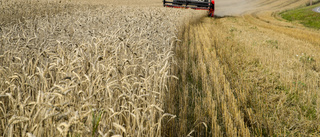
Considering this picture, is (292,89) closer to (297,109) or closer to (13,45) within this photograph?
(297,109)

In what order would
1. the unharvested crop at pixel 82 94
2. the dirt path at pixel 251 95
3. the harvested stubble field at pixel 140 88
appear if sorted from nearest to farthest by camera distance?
the unharvested crop at pixel 82 94
the harvested stubble field at pixel 140 88
the dirt path at pixel 251 95

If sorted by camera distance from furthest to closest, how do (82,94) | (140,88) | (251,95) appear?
1. (251,95)
2. (140,88)
3. (82,94)

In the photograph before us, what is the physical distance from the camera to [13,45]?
3.66 meters

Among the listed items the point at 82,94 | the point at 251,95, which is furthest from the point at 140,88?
the point at 251,95

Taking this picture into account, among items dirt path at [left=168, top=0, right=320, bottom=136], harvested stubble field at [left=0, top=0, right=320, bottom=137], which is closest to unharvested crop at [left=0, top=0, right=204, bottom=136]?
harvested stubble field at [left=0, top=0, right=320, bottom=137]

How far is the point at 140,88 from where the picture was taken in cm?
236

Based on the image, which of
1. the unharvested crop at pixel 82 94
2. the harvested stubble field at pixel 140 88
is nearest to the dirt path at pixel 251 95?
the harvested stubble field at pixel 140 88

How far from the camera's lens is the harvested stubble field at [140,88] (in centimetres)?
171

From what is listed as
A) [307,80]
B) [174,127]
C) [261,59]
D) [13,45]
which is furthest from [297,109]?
[13,45]

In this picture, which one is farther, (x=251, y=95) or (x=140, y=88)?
(x=251, y=95)

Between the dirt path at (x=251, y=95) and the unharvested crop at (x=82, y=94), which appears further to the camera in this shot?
the dirt path at (x=251, y=95)

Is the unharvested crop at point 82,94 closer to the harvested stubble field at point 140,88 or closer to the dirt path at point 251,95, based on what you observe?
the harvested stubble field at point 140,88

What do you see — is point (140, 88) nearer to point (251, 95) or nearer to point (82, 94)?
point (82, 94)

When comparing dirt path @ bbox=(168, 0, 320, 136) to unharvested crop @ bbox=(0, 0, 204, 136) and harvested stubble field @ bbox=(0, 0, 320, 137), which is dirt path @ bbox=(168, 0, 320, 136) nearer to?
harvested stubble field @ bbox=(0, 0, 320, 137)
